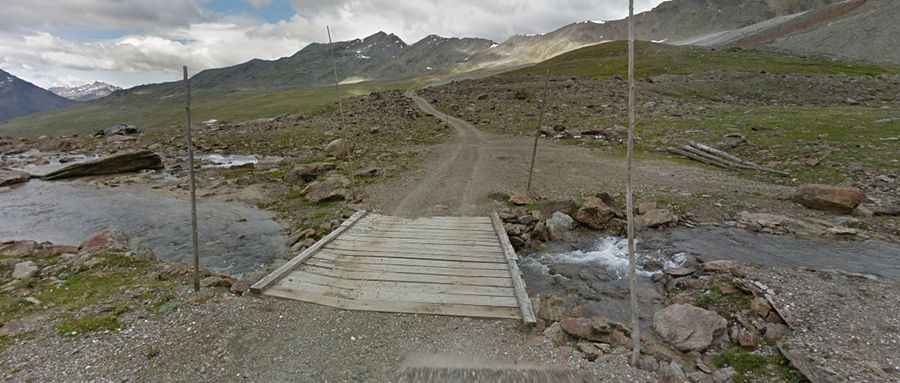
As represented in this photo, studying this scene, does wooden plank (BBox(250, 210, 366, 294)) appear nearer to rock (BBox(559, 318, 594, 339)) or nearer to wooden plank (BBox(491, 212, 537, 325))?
wooden plank (BBox(491, 212, 537, 325))

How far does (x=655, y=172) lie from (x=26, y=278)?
23.8 m

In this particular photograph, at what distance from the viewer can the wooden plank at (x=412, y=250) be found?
10.7 m

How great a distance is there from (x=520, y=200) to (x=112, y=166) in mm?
27890

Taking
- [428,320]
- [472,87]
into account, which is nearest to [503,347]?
[428,320]

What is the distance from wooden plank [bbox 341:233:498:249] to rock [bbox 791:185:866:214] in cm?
1238

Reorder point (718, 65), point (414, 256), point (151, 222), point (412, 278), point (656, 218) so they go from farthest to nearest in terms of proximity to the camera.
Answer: point (718, 65), point (151, 222), point (656, 218), point (414, 256), point (412, 278)

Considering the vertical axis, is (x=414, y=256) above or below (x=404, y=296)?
above

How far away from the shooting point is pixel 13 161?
105 feet

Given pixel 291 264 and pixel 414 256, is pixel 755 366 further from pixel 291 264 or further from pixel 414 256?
pixel 291 264

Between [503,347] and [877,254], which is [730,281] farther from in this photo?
[503,347]

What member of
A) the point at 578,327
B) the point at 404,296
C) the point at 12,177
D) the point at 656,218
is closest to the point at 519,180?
the point at 656,218

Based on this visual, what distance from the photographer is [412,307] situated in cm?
803

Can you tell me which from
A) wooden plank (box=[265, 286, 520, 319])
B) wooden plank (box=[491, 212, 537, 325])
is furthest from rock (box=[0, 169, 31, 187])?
wooden plank (box=[491, 212, 537, 325])

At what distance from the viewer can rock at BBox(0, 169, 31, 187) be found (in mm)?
23663
